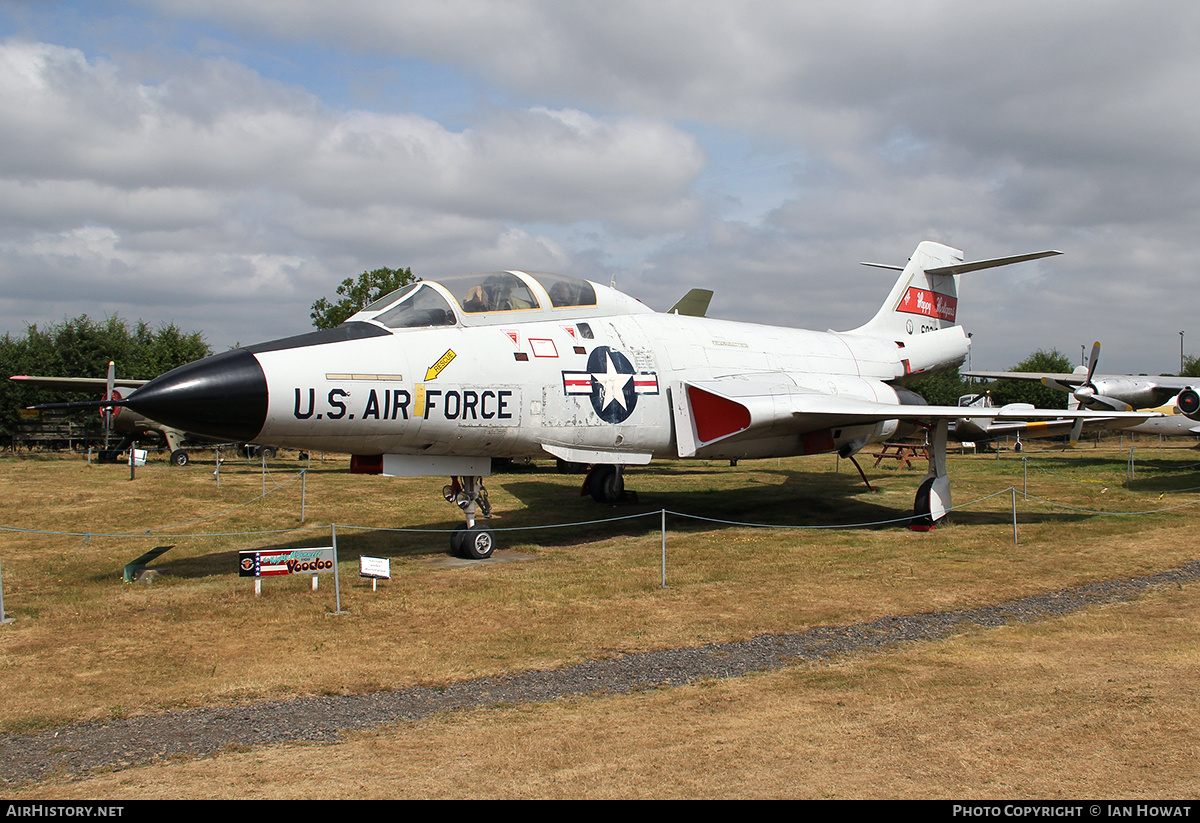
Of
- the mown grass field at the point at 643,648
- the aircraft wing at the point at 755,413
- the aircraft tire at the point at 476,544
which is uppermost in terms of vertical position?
the aircraft wing at the point at 755,413

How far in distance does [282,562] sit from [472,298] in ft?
12.0

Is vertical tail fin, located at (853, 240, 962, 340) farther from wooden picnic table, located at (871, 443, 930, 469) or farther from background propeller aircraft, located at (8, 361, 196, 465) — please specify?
background propeller aircraft, located at (8, 361, 196, 465)

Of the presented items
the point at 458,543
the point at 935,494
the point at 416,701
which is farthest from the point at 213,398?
the point at 935,494

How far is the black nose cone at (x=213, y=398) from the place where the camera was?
23.7ft

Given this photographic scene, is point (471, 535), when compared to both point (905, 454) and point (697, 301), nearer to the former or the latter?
point (697, 301)

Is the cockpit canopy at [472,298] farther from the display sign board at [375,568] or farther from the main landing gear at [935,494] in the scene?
the main landing gear at [935,494]

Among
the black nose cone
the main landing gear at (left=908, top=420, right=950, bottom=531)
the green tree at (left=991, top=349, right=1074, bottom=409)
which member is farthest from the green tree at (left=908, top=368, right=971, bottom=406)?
the black nose cone

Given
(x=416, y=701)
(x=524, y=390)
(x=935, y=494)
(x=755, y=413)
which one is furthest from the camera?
(x=935, y=494)

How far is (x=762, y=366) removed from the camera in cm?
1240

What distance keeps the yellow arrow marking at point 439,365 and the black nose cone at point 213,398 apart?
1717mm

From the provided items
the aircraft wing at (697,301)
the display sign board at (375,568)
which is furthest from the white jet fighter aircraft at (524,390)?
the aircraft wing at (697,301)

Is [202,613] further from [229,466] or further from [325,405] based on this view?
[229,466]

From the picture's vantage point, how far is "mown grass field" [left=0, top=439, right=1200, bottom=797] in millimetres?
3977

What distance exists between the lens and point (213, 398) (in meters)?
7.36
